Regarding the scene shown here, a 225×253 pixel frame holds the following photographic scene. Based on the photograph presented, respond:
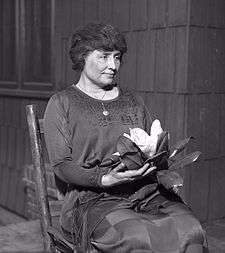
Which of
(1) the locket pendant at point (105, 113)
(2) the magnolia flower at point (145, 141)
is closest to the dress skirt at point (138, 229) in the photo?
(2) the magnolia flower at point (145, 141)

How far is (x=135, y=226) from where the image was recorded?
7.04 ft

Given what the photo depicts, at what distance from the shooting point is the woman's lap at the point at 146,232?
2115mm

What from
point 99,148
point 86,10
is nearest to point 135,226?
point 99,148

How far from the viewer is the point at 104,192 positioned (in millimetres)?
2426

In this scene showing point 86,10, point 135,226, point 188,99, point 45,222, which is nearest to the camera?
point 135,226

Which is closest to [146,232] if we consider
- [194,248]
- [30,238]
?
[194,248]

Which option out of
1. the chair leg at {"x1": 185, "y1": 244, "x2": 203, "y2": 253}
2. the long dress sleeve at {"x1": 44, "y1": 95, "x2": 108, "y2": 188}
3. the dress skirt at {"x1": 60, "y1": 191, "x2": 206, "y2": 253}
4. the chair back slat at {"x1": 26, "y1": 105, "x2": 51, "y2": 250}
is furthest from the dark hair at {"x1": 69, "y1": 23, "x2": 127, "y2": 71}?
the chair leg at {"x1": 185, "y1": 244, "x2": 203, "y2": 253}

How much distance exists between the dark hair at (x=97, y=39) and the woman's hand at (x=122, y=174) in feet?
1.99

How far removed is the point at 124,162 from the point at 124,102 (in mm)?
521

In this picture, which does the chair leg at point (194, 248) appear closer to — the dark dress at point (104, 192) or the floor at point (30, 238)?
the dark dress at point (104, 192)

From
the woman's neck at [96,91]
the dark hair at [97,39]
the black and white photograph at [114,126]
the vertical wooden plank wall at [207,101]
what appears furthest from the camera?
the vertical wooden plank wall at [207,101]

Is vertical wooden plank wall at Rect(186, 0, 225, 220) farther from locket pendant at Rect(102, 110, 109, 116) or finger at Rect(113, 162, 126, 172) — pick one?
finger at Rect(113, 162, 126, 172)

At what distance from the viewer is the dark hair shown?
252 cm

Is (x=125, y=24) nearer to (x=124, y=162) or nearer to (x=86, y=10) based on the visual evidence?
(x=86, y=10)
